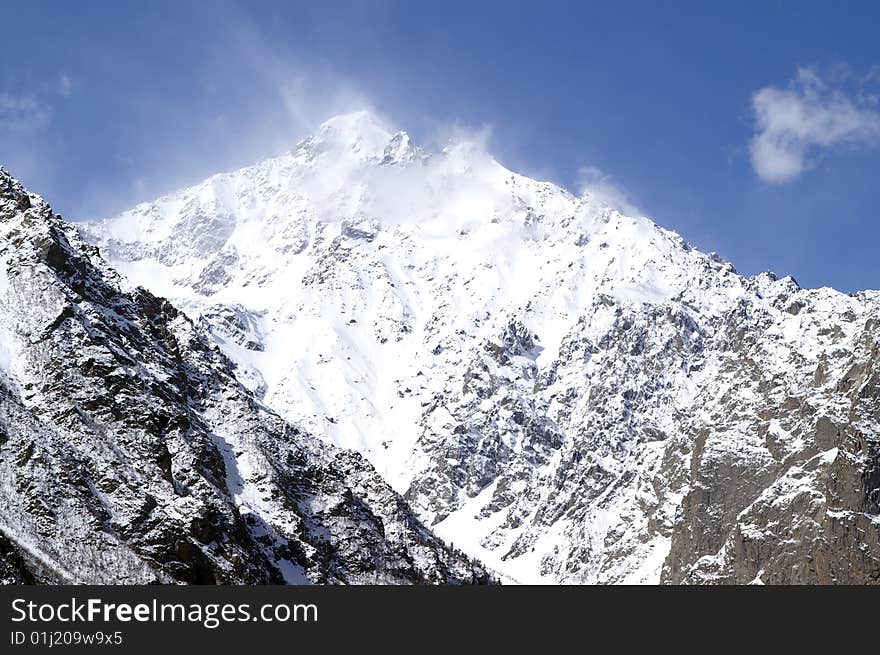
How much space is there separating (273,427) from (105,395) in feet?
226

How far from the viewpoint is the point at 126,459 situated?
115 metres

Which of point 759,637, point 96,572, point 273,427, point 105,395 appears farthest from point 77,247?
point 759,637

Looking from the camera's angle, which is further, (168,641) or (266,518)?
(266,518)

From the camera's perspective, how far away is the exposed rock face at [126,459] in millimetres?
101438

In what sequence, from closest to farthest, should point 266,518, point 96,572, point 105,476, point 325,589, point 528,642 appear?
point 528,642 → point 325,589 → point 96,572 → point 105,476 → point 266,518

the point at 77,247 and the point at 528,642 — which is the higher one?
the point at 77,247

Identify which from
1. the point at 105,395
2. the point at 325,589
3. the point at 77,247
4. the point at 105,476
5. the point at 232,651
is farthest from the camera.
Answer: the point at 77,247

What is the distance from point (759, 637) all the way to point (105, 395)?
227 ft

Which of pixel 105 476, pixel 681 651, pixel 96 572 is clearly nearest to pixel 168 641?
pixel 681 651

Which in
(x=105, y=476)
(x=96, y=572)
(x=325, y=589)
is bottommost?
(x=325, y=589)

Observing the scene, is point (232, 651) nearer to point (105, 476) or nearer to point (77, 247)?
point (105, 476)

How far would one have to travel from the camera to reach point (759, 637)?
214ft

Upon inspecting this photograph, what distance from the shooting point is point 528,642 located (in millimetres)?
63625

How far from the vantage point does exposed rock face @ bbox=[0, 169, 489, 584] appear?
333 feet
